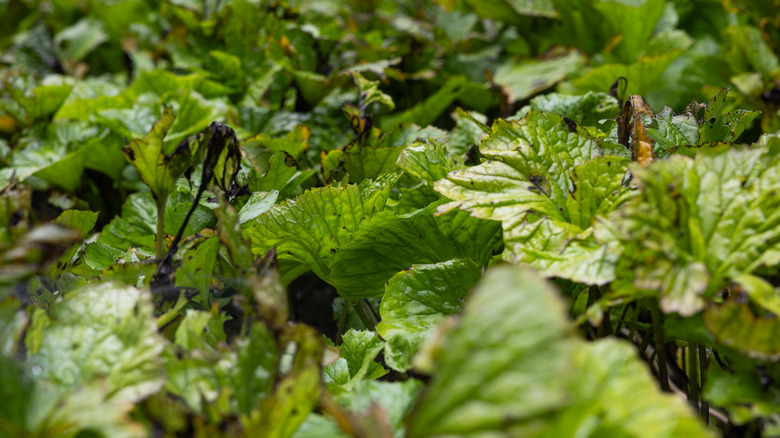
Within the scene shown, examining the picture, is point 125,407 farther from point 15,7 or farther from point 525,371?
point 15,7

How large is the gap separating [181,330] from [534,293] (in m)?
0.37

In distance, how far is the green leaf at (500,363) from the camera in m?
0.40

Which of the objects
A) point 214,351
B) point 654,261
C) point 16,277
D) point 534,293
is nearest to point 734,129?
point 654,261

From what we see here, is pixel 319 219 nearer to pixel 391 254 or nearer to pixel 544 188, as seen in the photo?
pixel 391 254

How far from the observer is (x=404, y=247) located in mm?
852

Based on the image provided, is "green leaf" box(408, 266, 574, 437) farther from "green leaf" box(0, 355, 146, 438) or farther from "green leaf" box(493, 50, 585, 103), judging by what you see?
"green leaf" box(493, 50, 585, 103)

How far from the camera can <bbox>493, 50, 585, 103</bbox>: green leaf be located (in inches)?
54.4

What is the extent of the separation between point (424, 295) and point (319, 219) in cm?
17

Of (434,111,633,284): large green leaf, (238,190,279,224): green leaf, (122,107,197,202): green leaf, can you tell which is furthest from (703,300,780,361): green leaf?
(122,107,197,202): green leaf

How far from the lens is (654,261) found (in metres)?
0.56

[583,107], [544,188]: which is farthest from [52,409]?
[583,107]

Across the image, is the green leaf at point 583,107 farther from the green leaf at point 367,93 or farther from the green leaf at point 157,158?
the green leaf at point 157,158

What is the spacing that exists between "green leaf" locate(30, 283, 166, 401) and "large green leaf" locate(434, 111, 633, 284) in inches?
13.6

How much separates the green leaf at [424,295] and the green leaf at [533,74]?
2.22ft
